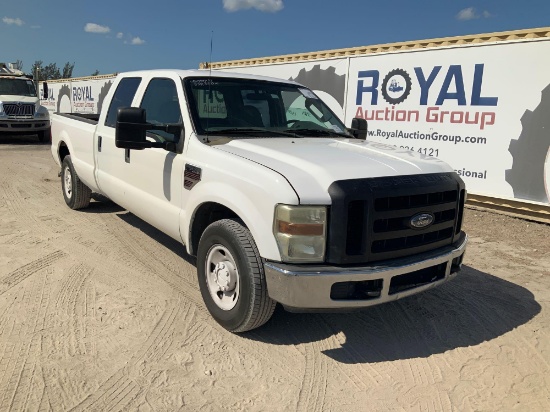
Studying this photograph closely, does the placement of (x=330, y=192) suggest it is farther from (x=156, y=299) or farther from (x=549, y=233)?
(x=549, y=233)

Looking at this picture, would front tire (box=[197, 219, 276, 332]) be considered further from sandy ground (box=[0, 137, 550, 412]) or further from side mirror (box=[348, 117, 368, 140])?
side mirror (box=[348, 117, 368, 140])

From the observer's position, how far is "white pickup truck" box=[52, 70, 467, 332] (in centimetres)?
286

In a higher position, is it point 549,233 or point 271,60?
point 271,60

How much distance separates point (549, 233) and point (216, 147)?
554 centimetres

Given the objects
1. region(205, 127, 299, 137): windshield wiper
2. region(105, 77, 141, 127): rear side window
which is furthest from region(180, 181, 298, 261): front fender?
region(105, 77, 141, 127): rear side window

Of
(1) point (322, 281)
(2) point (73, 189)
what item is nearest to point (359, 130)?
(1) point (322, 281)

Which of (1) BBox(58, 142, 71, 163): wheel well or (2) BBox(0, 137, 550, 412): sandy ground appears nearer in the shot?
(2) BBox(0, 137, 550, 412): sandy ground

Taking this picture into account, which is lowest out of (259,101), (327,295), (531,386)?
(531,386)

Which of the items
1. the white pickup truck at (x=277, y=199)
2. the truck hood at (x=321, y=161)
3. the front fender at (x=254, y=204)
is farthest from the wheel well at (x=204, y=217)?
the truck hood at (x=321, y=161)

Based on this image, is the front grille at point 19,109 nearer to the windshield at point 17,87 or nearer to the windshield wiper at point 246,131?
the windshield at point 17,87

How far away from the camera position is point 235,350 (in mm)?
3230

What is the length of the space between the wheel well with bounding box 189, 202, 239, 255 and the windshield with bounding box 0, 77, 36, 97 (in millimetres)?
15715

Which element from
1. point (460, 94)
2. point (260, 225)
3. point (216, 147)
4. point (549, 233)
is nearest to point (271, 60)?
point (460, 94)

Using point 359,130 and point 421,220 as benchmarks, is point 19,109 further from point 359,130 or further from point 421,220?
point 421,220
